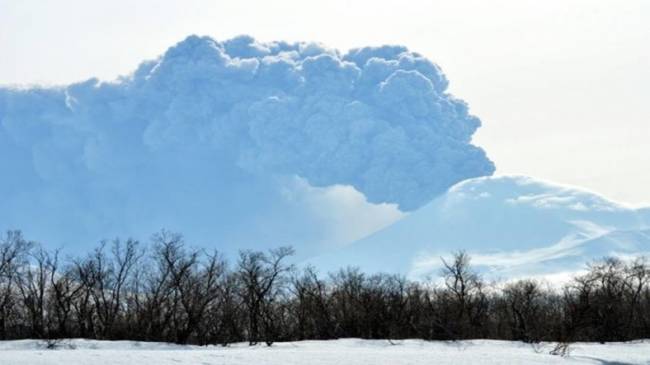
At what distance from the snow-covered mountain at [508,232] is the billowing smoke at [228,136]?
12872mm

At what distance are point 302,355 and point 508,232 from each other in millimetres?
81292

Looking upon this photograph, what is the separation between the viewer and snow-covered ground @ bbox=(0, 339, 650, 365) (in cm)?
2241

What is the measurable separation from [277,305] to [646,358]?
2747cm

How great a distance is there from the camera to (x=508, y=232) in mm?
106500

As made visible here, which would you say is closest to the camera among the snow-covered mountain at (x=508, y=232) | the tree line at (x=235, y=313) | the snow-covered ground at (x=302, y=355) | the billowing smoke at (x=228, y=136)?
the snow-covered ground at (x=302, y=355)

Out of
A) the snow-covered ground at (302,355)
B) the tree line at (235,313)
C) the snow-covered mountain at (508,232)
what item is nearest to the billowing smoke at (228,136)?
the snow-covered mountain at (508,232)

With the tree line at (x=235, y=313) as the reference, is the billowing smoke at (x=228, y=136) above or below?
above

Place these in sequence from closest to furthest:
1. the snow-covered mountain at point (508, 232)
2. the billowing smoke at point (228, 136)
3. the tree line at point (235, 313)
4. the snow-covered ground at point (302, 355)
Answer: the snow-covered ground at point (302, 355) → the tree line at point (235, 313) → the billowing smoke at point (228, 136) → the snow-covered mountain at point (508, 232)

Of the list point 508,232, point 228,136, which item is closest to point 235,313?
point 228,136

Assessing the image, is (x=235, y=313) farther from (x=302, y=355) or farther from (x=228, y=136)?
(x=228, y=136)

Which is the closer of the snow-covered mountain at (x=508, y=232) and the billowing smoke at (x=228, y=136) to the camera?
the billowing smoke at (x=228, y=136)

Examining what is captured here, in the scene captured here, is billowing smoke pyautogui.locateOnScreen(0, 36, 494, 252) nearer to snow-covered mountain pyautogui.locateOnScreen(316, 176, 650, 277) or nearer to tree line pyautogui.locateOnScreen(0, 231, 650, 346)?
snow-covered mountain pyautogui.locateOnScreen(316, 176, 650, 277)

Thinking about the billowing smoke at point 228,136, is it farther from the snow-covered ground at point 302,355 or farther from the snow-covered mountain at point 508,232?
the snow-covered ground at point 302,355

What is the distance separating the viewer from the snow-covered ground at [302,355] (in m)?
22.4
